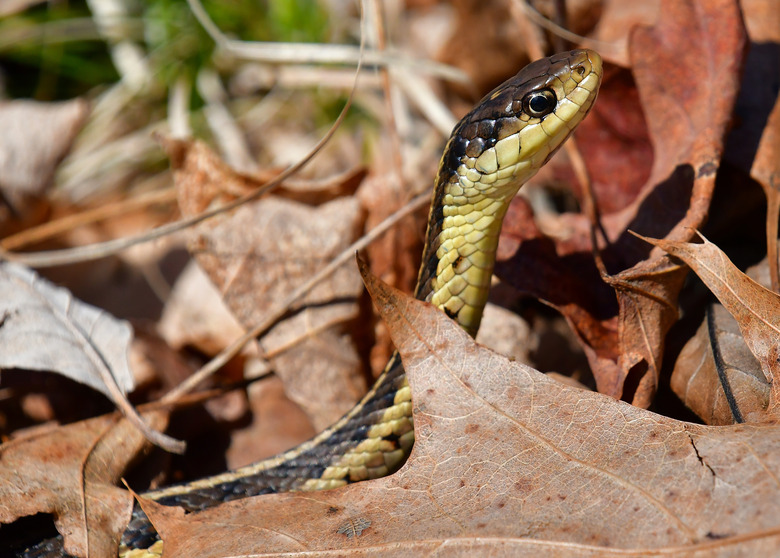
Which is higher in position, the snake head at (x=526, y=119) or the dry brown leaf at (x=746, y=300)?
the snake head at (x=526, y=119)

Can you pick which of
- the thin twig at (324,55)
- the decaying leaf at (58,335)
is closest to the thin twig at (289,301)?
the decaying leaf at (58,335)

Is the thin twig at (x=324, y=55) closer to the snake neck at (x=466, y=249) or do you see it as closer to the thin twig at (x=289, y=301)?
the thin twig at (x=289, y=301)

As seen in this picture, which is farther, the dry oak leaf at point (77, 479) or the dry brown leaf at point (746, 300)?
the dry oak leaf at point (77, 479)

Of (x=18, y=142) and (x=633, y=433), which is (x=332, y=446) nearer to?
(x=633, y=433)

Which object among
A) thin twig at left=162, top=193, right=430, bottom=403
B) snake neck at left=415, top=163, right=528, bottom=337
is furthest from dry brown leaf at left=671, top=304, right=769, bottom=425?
thin twig at left=162, top=193, right=430, bottom=403

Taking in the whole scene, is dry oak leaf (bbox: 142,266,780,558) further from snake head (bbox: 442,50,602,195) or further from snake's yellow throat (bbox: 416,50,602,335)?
snake head (bbox: 442,50,602,195)
